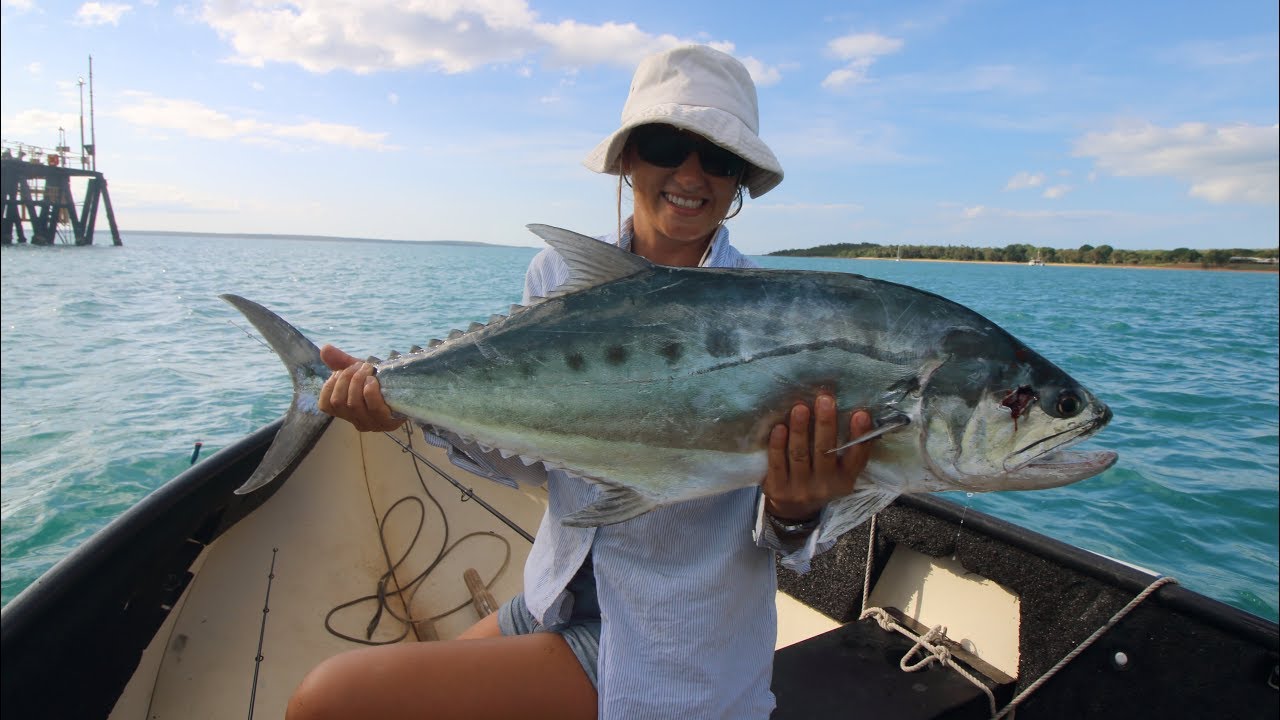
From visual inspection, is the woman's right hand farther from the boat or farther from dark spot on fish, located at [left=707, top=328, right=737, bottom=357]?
dark spot on fish, located at [left=707, top=328, right=737, bottom=357]

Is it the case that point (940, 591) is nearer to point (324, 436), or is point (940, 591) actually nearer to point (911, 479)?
point (911, 479)

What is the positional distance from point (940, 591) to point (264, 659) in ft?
11.2

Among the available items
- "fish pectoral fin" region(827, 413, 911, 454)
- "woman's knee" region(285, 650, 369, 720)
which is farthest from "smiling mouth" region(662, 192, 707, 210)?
"woman's knee" region(285, 650, 369, 720)

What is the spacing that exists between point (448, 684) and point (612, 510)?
737 millimetres

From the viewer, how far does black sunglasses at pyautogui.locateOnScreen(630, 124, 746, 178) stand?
7.45 feet

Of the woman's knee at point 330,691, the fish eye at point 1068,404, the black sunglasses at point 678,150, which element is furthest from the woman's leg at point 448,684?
the black sunglasses at point 678,150

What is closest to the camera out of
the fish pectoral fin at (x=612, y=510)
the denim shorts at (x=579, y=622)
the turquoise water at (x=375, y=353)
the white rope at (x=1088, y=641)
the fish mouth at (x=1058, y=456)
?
the fish mouth at (x=1058, y=456)

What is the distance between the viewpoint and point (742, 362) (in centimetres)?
180

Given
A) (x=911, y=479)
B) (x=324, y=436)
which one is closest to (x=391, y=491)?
(x=324, y=436)

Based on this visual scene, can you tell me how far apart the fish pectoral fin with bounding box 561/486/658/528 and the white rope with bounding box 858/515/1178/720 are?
4.71ft

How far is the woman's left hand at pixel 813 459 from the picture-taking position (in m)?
1.72

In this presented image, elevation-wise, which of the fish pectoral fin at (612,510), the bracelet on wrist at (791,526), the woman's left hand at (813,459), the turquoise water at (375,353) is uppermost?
the woman's left hand at (813,459)

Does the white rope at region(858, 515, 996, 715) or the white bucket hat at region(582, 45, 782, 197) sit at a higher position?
the white bucket hat at region(582, 45, 782, 197)

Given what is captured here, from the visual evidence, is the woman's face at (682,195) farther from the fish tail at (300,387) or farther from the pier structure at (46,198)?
the pier structure at (46,198)
